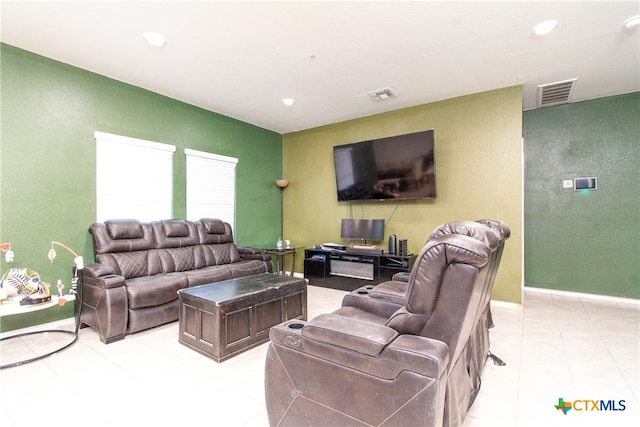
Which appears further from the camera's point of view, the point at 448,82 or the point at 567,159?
the point at 567,159

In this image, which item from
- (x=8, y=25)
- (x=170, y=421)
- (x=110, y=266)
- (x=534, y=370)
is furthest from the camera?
(x=110, y=266)

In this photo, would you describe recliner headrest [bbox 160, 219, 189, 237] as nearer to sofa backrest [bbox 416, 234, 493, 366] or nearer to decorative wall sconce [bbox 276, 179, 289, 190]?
decorative wall sconce [bbox 276, 179, 289, 190]

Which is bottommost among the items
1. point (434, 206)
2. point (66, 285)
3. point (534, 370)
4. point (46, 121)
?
point (534, 370)

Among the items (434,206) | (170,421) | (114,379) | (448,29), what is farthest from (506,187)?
(114,379)

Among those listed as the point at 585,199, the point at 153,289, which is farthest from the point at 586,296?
the point at 153,289

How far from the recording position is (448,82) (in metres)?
3.83

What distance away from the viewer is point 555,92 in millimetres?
4055

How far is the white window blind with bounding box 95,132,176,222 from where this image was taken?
12.0ft

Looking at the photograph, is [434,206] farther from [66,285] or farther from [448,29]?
[66,285]

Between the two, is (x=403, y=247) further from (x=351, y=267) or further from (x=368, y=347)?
(x=368, y=347)

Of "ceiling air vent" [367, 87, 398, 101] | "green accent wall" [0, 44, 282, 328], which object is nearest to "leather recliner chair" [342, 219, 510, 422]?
"ceiling air vent" [367, 87, 398, 101]

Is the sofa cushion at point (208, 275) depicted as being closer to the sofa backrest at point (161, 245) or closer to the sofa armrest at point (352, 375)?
the sofa backrest at point (161, 245)

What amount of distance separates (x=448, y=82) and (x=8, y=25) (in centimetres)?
451
